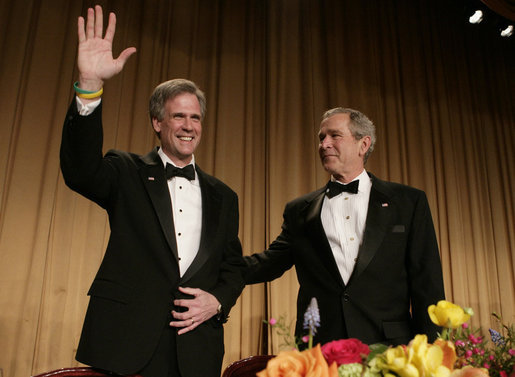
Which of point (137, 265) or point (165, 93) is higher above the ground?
point (165, 93)

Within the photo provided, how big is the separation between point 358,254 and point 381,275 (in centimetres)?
13

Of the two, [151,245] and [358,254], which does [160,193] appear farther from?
[358,254]

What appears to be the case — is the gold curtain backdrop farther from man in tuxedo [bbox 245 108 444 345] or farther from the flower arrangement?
the flower arrangement

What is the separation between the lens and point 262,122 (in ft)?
14.8

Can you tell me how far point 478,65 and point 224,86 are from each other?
344 cm

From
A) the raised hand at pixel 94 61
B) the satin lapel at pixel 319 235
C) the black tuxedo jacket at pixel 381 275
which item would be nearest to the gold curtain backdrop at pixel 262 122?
the satin lapel at pixel 319 235

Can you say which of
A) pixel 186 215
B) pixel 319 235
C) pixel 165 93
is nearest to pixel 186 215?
pixel 186 215

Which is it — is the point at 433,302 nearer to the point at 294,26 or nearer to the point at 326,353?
the point at 326,353

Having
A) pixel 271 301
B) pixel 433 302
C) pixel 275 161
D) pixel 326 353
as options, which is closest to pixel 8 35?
pixel 275 161

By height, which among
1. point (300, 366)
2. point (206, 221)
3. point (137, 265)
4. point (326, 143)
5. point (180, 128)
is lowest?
point (300, 366)

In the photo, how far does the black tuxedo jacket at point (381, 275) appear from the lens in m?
1.91

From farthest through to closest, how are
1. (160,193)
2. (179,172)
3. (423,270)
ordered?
(423,270) < (179,172) < (160,193)

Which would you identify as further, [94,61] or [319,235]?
[319,235]

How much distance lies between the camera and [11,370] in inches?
128
